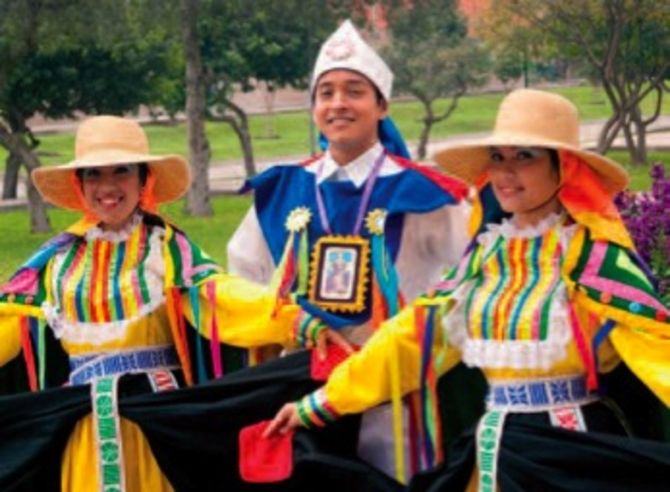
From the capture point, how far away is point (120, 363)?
491 centimetres

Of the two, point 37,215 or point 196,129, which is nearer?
point 37,215

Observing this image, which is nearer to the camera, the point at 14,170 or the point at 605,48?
the point at 605,48

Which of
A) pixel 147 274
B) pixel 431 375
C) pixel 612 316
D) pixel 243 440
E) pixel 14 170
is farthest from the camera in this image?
pixel 14 170

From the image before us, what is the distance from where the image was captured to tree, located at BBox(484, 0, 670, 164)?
22859mm

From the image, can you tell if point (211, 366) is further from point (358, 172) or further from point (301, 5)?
point (301, 5)

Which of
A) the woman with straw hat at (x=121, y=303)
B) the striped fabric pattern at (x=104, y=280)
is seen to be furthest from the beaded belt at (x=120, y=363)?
the striped fabric pattern at (x=104, y=280)

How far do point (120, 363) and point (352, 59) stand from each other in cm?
121

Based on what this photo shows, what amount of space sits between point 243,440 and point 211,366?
1.58 ft

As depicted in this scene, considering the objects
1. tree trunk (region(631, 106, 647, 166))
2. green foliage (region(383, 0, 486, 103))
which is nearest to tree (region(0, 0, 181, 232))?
green foliage (region(383, 0, 486, 103))

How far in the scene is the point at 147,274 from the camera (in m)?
4.95

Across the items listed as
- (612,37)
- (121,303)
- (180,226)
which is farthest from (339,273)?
(612,37)

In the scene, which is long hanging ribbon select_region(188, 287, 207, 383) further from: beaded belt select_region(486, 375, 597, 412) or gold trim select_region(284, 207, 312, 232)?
beaded belt select_region(486, 375, 597, 412)

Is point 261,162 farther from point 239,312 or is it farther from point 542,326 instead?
point 542,326

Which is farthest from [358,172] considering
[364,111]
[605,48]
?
[605,48]
